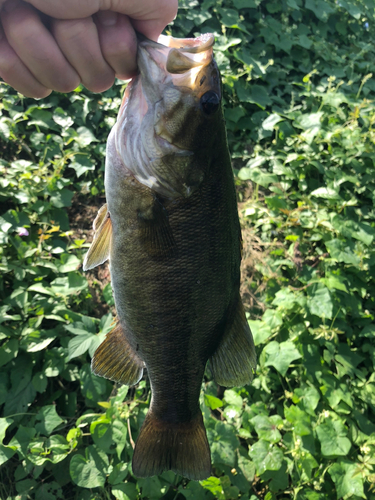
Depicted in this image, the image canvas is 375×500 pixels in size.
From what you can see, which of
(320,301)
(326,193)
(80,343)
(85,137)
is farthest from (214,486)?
(85,137)

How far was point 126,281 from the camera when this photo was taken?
4.62ft

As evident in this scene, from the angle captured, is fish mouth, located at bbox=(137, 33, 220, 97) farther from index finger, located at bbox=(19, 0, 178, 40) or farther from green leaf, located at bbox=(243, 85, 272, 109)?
green leaf, located at bbox=(243, 85, 272, 109)

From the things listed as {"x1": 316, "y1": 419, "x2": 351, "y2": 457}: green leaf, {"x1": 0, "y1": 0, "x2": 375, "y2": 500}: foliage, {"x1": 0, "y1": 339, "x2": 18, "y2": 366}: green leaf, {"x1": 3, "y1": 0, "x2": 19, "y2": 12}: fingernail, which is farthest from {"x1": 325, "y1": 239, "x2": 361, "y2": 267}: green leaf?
{"x1": 3, "y1": 0, "x2": 19, "y2": 12}: fingernail

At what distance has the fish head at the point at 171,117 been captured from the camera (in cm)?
121

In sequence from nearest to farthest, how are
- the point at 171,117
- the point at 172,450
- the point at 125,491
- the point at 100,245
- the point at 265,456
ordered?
the point at 171,117 < the point at 100,245 < the point at 172,450 < the point at 125,491 < the point at 265,456

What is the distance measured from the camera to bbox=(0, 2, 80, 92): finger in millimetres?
1192

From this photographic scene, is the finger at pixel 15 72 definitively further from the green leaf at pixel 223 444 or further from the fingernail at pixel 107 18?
the green leaf at pixel 223 444

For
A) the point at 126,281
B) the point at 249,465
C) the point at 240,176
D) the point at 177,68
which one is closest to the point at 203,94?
the point at 177,68

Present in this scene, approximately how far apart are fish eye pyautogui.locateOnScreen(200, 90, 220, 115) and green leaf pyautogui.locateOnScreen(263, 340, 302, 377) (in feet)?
6.59

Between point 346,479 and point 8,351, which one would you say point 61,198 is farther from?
point 346,479

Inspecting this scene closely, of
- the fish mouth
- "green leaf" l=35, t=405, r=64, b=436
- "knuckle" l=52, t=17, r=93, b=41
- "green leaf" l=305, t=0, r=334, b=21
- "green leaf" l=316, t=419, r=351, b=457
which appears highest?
"green leaf" l=305, t=0, r=334, b=21

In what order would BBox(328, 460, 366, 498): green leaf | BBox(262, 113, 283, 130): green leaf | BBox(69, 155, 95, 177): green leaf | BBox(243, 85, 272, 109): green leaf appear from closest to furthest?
BBox(328, 460, 366, 498): green leaf < BBox(69, 155, 95, 177): green leaf < BBox(262, 113, 283, 130): green leaf < BBox(243, 85, 272, 109): green leaf

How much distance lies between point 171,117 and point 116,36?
13.7 inches

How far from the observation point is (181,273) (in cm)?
136
